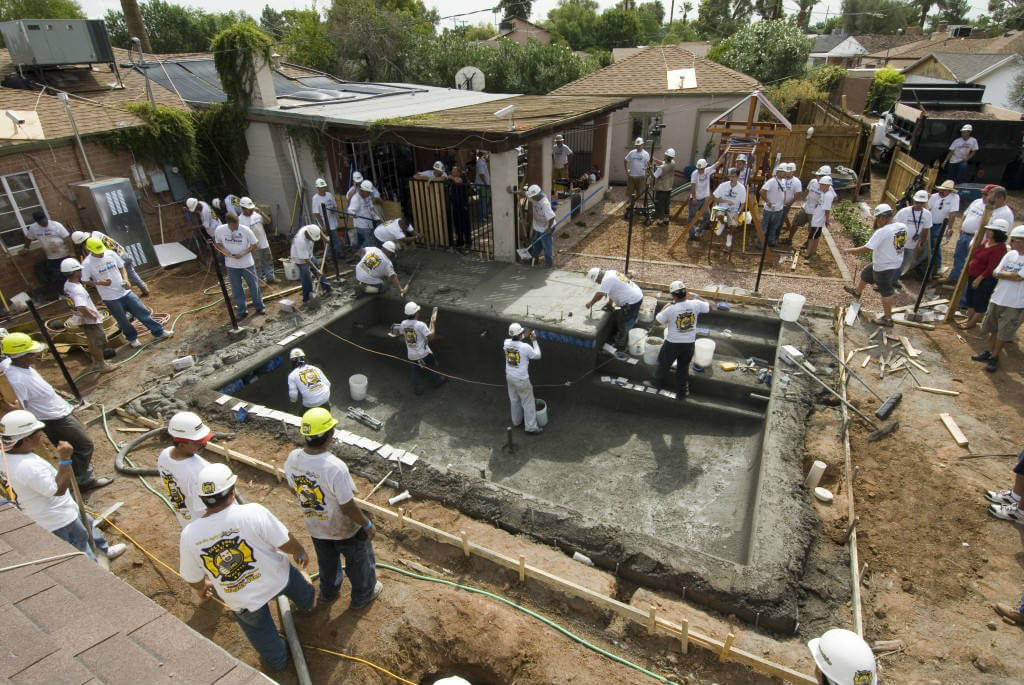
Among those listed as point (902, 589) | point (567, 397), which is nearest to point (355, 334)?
point (567, 397)

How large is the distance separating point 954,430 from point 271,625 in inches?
313

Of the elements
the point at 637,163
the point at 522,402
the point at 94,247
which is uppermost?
the point at 94,247

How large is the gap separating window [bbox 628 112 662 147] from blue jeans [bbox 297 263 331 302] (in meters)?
12.2

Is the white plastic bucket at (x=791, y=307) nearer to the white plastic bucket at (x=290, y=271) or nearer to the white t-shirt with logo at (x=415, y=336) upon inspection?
the white t-shirt with logo at (x=415, y=336)

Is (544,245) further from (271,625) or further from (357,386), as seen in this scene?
(271,625)

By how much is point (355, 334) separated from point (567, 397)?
14.1 feet

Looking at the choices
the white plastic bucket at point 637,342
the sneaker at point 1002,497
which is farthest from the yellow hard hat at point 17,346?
the sneaker at point 1002,497

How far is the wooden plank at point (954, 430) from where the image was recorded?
6.71 metres

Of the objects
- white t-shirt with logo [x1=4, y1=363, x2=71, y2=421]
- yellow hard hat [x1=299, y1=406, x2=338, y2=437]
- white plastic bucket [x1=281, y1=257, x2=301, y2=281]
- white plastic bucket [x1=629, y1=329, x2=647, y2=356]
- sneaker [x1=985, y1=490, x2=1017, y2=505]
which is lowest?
white plastic bucket [x1=629, y1=329, x2=647, y2=356]

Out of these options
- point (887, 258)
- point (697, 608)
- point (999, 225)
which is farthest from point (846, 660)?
point (999, 225)

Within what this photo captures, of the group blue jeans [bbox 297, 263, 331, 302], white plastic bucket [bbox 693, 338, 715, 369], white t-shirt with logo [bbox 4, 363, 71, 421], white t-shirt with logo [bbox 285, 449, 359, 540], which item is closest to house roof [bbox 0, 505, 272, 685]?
white t-shirt with logo [bbox 285, 449, 359, 540]

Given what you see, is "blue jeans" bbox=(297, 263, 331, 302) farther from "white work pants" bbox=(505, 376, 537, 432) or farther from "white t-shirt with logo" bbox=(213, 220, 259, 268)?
A: "white work pants" bbox=(505, 376, 537, 432)

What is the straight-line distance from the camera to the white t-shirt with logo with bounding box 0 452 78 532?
4277 millimetres

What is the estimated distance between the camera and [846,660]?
2721mm
